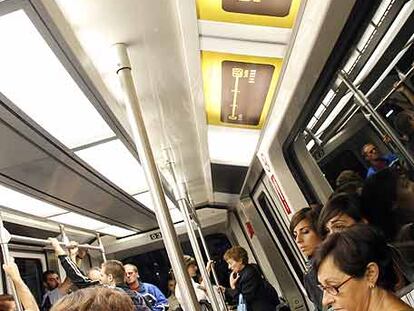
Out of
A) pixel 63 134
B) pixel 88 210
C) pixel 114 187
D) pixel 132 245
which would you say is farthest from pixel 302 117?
pixel 132 245

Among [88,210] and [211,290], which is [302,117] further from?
[88,210]

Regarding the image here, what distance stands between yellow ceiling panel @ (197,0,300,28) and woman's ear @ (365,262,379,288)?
115 cm

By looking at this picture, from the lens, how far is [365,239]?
161 centimetres

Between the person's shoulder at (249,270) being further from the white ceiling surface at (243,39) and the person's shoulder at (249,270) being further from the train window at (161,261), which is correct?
the train window at (161,261)

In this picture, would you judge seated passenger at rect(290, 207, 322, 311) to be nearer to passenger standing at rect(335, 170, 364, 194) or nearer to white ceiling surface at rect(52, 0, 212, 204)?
passenger standing at rect(335, 170, 364, 194)

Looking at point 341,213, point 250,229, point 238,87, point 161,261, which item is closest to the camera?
point 341,213

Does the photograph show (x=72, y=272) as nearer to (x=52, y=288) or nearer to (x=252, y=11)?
(x=52, y=288)

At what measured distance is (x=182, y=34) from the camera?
209 centimetres

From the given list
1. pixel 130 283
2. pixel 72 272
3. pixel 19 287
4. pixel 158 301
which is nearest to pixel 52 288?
pixel 130 283

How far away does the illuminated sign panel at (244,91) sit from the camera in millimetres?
2658

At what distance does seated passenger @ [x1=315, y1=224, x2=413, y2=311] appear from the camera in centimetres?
152

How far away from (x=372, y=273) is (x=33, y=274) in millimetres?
5166

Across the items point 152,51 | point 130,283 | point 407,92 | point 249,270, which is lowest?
point 249,270

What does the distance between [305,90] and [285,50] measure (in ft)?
0.95
